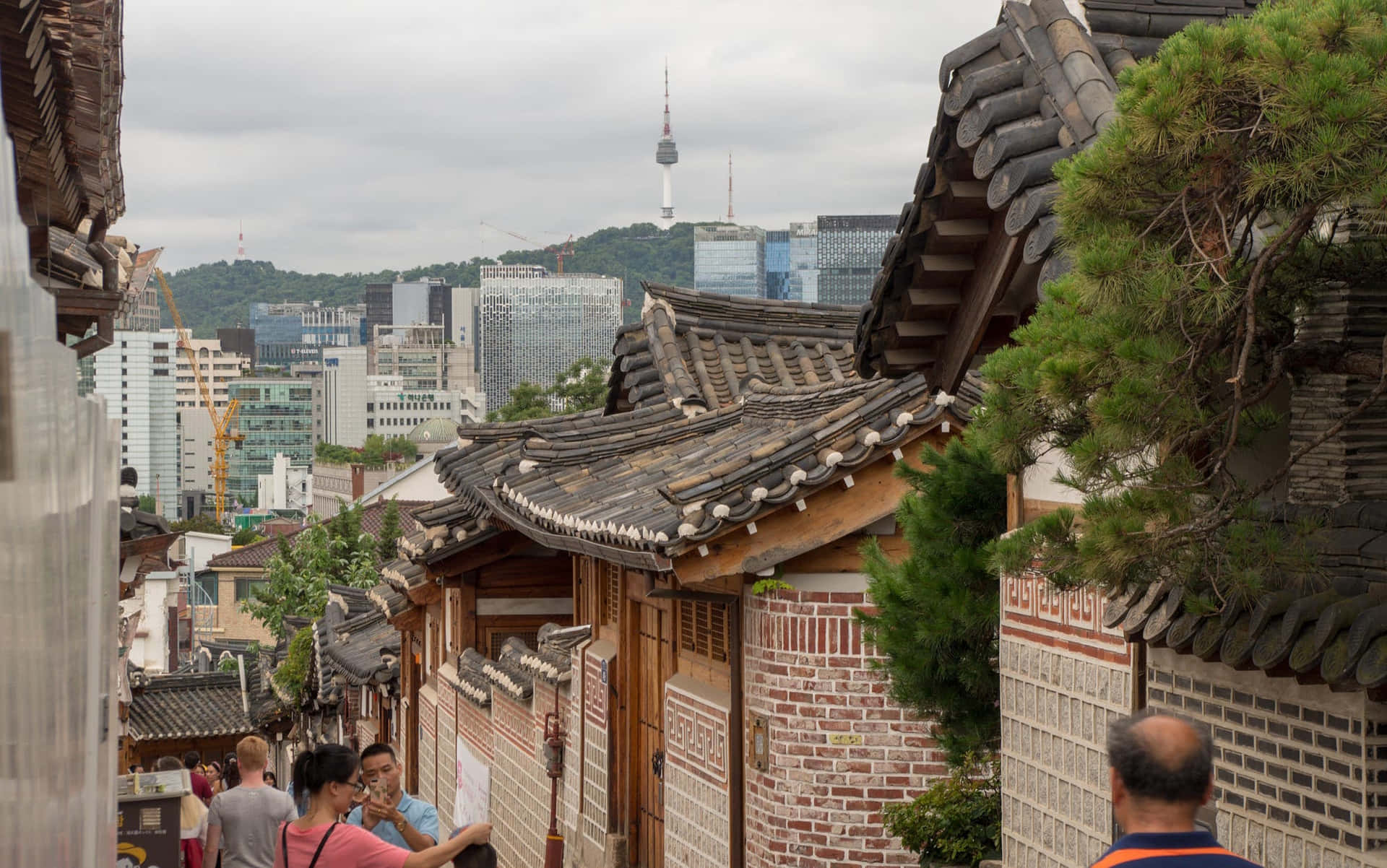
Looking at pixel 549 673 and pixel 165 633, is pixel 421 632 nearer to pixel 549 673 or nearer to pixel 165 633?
pixel 549 673

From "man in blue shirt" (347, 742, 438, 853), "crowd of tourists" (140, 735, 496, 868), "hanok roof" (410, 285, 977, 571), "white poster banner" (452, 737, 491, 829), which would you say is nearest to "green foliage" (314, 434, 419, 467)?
"white poster banner" (452, 737, 491, 829)

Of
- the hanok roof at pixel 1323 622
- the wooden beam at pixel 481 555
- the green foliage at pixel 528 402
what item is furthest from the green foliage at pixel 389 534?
the hanok roof at pixel 1323 622

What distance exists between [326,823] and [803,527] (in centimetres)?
452

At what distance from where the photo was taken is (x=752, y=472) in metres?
10.1

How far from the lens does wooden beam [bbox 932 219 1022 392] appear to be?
7.93 metres

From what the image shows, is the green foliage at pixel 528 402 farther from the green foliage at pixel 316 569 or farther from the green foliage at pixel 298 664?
the green foliage at pixel 298 664

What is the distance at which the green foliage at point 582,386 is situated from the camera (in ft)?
153

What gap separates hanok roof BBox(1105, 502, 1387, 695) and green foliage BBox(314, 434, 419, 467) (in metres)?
125

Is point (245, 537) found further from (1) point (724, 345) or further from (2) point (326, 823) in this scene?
(2) point (326, 823)

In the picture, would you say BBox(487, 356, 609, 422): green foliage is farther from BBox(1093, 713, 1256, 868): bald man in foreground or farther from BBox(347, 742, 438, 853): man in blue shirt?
BBox(1093, 713, 1256, 868): bald man in foreground

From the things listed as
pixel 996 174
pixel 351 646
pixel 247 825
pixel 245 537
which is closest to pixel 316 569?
pixel 351 646

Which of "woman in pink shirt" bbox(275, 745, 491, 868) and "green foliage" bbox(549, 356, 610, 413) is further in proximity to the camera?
"green foliage" bbox(549, 356, 610, 413)

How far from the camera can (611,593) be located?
49.4 feet

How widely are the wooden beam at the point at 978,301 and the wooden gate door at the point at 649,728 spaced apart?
481 cm
